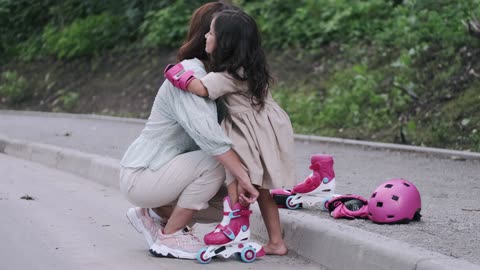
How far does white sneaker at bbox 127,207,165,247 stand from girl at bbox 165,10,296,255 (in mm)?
422

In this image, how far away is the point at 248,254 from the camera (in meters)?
5.68

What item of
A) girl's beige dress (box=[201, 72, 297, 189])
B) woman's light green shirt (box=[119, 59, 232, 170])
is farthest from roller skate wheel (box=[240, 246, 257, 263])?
woman's light green shirt (box=[119, 59, 232, 170])

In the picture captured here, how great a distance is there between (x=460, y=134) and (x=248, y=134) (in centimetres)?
725

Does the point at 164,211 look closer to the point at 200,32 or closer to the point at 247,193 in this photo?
the point at 247,193

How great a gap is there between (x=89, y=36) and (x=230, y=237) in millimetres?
19177

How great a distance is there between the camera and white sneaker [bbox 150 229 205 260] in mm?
5703

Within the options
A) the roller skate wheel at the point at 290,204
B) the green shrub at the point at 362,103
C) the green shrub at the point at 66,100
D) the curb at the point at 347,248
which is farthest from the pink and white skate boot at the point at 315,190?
the green shrub at the point at 66,100

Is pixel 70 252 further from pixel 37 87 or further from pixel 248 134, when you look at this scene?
pixel 37 87

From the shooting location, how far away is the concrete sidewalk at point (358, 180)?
17.6 feet

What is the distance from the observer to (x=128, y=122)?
1733 centimetres

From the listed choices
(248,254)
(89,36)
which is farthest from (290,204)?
(89,36)

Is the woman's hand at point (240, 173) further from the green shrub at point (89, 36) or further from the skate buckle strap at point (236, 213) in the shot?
the green shrub at point (89, 36)

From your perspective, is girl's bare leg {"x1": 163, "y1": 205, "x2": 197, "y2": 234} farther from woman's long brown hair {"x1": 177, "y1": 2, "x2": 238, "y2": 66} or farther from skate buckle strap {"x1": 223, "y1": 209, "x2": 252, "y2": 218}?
woman's long brown hair {"x1": 177, "y1": 2, "x2": 238, "y2": 66}

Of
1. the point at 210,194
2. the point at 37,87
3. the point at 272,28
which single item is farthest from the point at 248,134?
the point at 37,87
